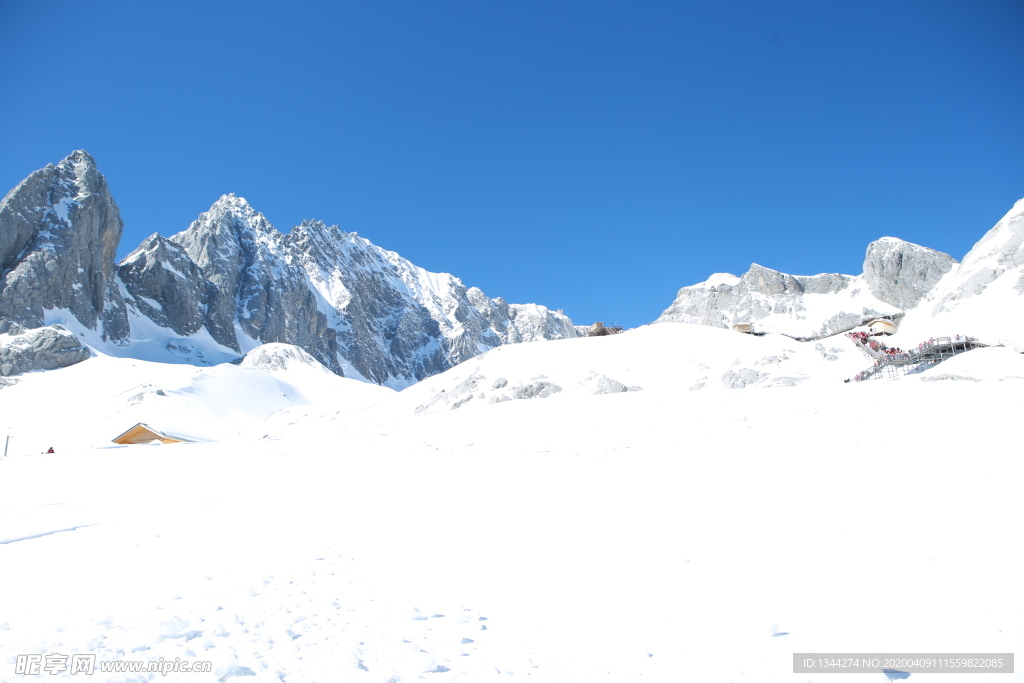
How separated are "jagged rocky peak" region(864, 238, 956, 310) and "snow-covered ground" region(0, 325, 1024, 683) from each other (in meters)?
154

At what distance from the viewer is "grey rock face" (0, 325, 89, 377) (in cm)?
7806

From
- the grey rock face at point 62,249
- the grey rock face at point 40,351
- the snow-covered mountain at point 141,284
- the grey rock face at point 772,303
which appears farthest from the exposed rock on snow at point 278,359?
the grey rock face at point 772,303

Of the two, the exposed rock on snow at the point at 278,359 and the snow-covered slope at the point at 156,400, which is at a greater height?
the exposed rock on snow at the point at 278,359

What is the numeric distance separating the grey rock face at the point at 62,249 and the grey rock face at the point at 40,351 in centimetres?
1496

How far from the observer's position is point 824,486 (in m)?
8.86

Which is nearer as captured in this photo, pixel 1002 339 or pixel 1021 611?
pixel 1021 611

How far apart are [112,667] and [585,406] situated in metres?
15.8

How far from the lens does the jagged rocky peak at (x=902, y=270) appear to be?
13700 centimetres

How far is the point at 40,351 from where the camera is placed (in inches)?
3152

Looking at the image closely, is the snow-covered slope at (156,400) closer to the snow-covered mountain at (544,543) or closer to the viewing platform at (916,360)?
the snow-covered mountain at (544,543)

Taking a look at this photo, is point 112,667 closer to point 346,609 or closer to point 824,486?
point 346,609

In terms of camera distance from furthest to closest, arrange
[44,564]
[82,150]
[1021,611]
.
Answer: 1. [82,150]
2. [44,564]
3. [1021,611]

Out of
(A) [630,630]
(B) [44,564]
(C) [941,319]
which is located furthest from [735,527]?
(C) [941,319]

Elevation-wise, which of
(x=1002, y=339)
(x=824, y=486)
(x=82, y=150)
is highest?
(x=82, y=150)
